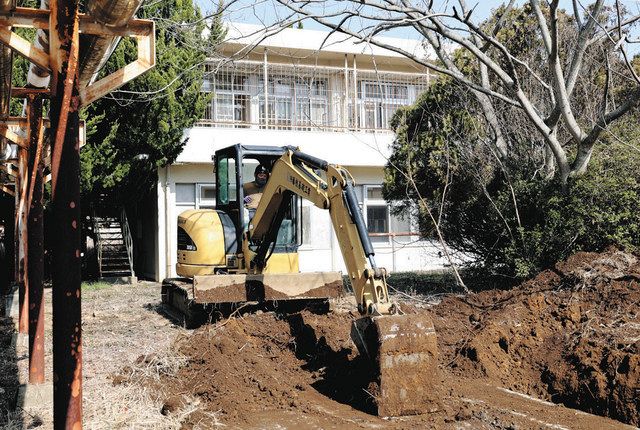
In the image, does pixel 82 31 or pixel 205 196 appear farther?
pixel 205 196

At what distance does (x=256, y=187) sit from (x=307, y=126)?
933 cm

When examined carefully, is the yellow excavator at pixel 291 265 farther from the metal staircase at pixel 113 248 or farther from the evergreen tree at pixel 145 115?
the metal staircase at pixel 113 248

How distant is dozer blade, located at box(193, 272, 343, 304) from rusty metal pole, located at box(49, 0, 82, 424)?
6.06 meters

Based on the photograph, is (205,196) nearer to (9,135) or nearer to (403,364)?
(9,135)

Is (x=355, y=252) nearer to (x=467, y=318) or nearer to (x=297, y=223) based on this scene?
(x=467, y=318)

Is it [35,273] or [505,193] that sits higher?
[505,193]

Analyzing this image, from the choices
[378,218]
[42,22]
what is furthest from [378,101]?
[42,22]

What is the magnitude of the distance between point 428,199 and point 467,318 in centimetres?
590

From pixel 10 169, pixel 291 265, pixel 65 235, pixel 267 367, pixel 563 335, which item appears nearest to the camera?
pixel 65 235

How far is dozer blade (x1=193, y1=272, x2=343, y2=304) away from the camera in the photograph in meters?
10.0

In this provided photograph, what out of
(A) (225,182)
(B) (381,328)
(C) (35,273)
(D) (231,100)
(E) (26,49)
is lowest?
(B) (381,328)

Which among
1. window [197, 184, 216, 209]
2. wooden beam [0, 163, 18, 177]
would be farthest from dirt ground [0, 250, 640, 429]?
window [197, 184, 216, 209]

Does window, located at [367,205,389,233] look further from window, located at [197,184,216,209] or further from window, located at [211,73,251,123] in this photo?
window, located at [197,184,216,209]

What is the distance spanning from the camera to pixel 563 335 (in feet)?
27.7
